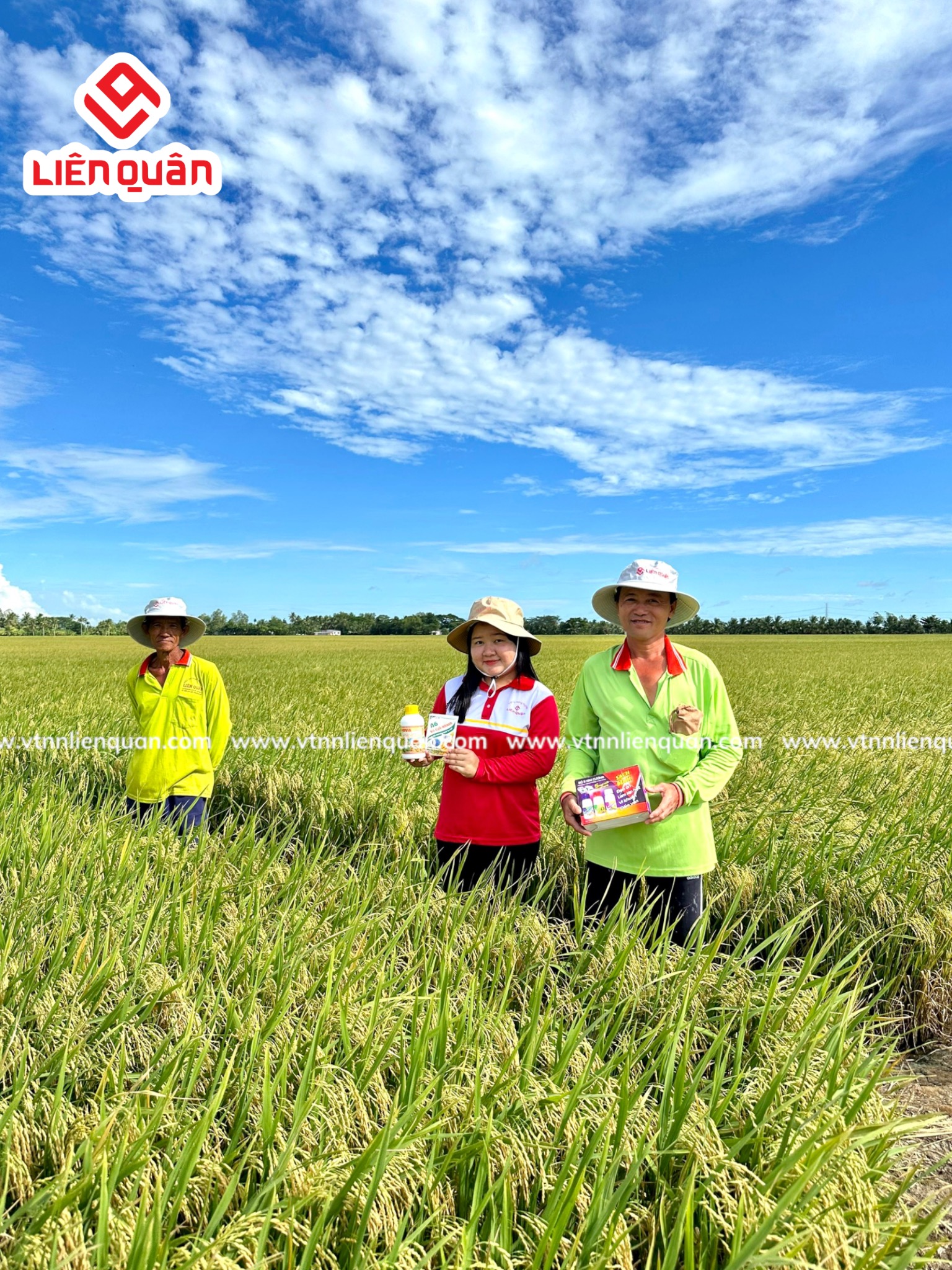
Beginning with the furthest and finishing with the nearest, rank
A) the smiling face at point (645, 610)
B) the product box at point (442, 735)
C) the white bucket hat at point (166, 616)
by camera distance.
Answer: the white bucket hat at point (166, 616), the product box at point (442, 735), the smiling face at point (645, 610)

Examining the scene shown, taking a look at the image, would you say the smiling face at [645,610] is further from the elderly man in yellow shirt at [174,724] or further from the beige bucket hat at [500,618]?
the elderly man in yellow shirt at [174,724]

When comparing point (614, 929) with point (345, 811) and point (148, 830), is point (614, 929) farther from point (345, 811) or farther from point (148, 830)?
point (345, 811)

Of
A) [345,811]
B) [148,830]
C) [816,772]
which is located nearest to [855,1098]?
[148,830]

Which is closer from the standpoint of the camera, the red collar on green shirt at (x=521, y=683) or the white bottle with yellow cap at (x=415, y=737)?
the white bottle with yellow cap at (x=415, y=737)

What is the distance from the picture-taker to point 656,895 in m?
2.96

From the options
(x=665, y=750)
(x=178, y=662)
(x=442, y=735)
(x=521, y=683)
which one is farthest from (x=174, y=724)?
(x=665, y=750)

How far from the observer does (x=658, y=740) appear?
2.97 metres

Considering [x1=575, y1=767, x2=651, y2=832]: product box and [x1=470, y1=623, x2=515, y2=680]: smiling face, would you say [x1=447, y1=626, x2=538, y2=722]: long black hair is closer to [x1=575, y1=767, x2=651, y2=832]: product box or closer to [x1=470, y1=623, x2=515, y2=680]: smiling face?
[x1=470, y1=623, x2=515, y2=680]: smiling face

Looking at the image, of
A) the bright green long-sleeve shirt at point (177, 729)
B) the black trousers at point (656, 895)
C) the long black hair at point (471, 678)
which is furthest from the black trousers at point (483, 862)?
the bright green long-sleeve shirt at point (177, 729)

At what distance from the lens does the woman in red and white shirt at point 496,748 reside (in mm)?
3314

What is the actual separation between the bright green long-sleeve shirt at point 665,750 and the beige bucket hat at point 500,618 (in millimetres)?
389

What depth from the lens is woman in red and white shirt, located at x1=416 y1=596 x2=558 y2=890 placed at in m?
3.31

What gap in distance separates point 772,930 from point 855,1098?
1.72m

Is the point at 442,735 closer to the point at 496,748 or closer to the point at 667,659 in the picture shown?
the point at 496,748
